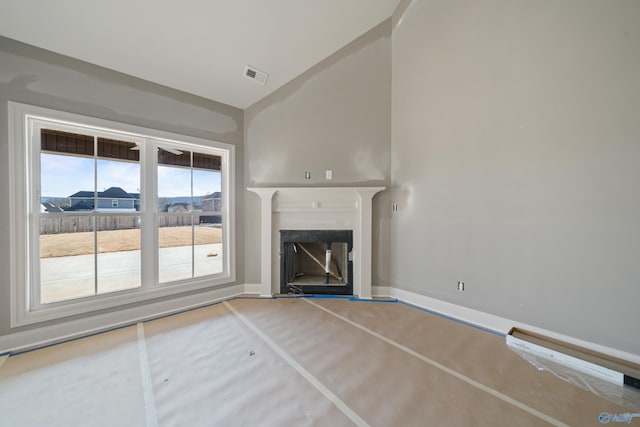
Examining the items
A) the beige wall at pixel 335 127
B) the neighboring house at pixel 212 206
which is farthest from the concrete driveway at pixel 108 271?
the beige wall at pixel 335 127

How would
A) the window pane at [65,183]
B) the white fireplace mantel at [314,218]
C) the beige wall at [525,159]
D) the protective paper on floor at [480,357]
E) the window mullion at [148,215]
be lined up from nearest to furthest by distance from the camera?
the protective paper on floor at [480,357]
the beige wall at [525,159]
the window pane at [65,183]
the window mullion at [148,215]
the white fireplace mantel at [314,218]

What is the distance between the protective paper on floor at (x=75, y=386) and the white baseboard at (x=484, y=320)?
277 centimetres

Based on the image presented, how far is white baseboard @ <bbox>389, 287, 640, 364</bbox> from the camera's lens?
5.83ft

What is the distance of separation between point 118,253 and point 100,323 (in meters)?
0.69

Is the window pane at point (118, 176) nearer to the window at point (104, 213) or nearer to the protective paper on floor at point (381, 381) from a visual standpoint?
the window at point (104, 213)

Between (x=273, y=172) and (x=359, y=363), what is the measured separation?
8.17 ft

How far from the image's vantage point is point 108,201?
7.76 feet

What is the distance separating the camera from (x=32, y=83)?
→ 1958mm

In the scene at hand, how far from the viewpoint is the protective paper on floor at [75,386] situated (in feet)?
4.32

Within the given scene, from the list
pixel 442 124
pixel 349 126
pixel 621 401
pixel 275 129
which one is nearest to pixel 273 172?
pixel 275 129

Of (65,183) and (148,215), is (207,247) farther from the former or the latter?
(65,183)

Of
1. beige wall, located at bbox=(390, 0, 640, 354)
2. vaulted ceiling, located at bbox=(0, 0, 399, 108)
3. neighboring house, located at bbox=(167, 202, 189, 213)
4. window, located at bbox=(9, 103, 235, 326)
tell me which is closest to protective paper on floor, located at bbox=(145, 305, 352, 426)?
window, located at bbox=(9, 103, 235, 326)

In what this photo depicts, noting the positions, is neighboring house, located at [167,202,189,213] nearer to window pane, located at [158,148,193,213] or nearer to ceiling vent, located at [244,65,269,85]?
window pane, located at [158,148,193,213]

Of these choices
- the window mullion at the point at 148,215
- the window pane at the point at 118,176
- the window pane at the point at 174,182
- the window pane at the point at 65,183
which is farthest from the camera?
the window pane at the point at 174,182
